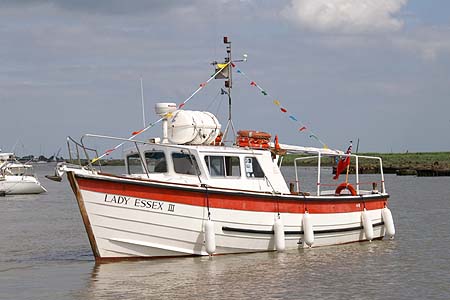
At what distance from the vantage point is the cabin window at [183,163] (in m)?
20.0

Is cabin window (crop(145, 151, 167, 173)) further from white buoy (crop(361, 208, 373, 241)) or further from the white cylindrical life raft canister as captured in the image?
white buoy (crop(361, 208, 373, 241))

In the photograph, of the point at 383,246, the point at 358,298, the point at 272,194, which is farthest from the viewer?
the point at 383,246

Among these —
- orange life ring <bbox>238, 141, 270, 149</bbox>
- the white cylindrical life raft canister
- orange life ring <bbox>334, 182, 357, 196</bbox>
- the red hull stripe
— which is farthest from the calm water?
the white cylindrical life raft canister

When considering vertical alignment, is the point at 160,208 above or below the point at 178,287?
above

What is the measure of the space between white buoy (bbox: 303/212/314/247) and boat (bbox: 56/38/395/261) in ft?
0.09

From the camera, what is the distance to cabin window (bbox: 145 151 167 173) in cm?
2022

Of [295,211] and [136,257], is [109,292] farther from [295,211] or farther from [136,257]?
[295,211]

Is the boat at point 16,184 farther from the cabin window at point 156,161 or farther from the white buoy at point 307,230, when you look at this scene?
the white buoy at point 307,230

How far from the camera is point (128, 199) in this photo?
18234 millimetres

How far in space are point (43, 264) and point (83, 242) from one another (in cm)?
566

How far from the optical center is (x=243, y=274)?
59.4 feet

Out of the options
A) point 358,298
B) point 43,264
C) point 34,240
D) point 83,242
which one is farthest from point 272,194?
point 34,240

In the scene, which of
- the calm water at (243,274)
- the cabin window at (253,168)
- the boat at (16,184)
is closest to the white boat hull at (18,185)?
the boat at (16,184)

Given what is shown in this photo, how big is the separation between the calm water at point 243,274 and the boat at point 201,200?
44cm
